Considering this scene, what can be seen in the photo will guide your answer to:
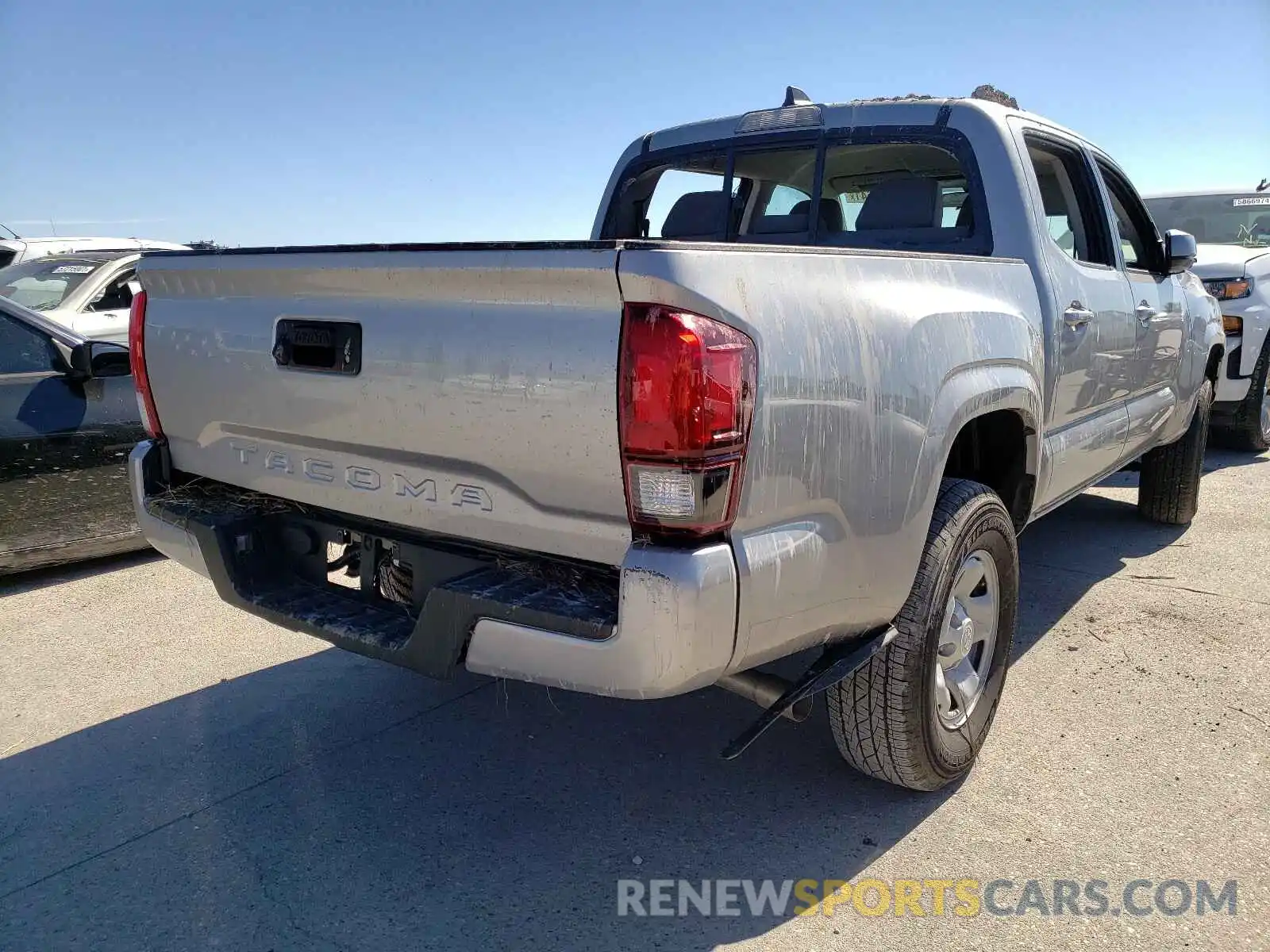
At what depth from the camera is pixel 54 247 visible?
313 inches

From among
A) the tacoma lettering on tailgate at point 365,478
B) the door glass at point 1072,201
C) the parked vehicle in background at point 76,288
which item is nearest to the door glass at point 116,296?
the parked vehicle in background at point 76,288

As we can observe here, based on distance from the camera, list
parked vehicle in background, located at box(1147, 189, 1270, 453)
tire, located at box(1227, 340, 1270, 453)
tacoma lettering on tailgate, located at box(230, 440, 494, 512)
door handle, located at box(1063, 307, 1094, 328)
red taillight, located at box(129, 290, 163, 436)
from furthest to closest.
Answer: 1. tire, located at box(1227, 340, 1270, 453)
2. parked vehicle in background, located at box(1147, 189, 1270, 453)
3. door handle, located at box(1063, 307, 1094, 328)
4. red taillight, located at box(129, 290, 163, 436)
5. tacoma lettering on tailgate, located at box(230, 440, 494, 512)

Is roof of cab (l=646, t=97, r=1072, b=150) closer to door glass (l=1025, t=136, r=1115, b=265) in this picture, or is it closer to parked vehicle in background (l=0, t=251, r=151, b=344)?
door glass (l=1025, t=136, r=1115, b=265)

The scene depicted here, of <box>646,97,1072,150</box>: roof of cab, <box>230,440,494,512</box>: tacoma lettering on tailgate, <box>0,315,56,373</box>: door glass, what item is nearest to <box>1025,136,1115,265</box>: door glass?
<box>646,97,1072,150</box>: roof of cab

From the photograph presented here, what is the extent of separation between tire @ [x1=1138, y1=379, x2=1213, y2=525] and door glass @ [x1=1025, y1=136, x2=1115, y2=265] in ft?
5.86

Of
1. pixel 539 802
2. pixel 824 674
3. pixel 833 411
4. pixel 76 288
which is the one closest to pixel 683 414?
pixel 833 411

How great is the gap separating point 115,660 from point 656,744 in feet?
7.27

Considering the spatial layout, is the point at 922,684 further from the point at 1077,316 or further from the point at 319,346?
the point at 319,346

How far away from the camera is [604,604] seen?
6.70ft

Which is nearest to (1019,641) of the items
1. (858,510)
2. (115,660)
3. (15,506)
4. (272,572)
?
(858,510)

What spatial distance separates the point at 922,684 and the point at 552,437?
122 cm

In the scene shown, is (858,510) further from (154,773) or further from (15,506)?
(15,506)

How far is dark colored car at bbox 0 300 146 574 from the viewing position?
14.6ft

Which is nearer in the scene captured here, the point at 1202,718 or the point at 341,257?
the point at 341,257
